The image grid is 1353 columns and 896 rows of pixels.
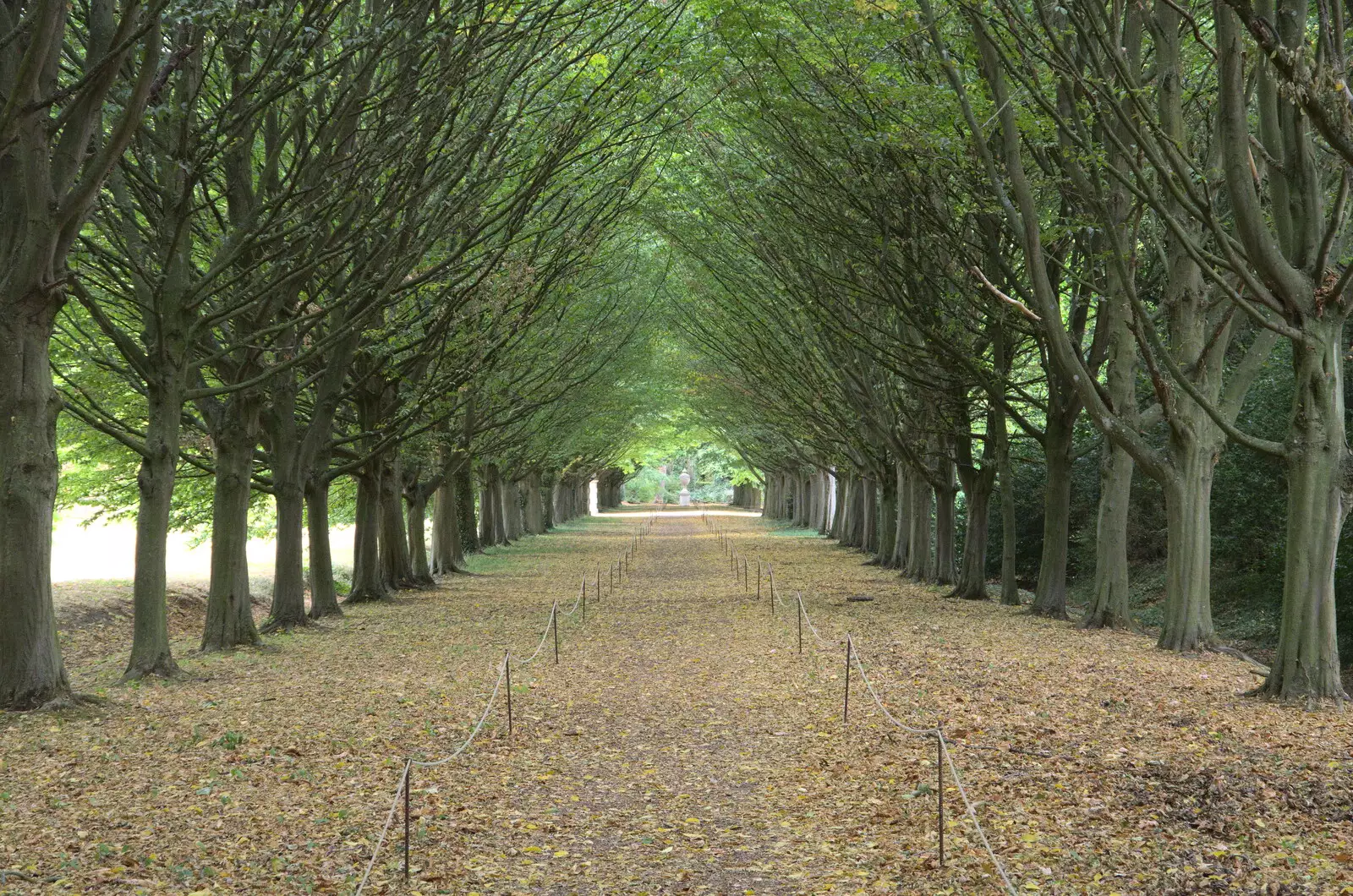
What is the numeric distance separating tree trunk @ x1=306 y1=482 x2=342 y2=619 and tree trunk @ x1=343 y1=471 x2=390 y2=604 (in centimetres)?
315

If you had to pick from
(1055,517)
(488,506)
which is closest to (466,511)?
(488,506)

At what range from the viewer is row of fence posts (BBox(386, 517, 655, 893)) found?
6934 mm

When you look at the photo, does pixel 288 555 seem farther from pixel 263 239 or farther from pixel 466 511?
pixel 466 511

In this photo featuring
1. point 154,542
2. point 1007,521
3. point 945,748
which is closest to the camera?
point 945,748

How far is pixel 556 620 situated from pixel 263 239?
7.60 metres

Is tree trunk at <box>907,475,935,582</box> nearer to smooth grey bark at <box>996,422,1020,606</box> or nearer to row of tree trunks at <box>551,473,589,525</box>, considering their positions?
smooth grey bark at <box>996,422,1020,606</box>

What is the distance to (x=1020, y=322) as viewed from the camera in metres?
18.2

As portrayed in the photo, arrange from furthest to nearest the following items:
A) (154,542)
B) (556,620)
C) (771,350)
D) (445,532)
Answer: (445,532)
(771,350)
(556,620)
(154,542)

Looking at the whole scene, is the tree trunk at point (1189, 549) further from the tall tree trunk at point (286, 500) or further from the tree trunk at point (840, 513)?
the tree trunk at point (840, 513)

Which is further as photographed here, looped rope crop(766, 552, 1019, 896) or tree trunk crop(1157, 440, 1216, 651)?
tree trunk crop(1157, 440, 1216, 651)

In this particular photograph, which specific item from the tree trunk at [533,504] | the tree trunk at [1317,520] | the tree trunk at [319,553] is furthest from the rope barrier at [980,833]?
the tree trunk at [533,504]

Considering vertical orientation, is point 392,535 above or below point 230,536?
below

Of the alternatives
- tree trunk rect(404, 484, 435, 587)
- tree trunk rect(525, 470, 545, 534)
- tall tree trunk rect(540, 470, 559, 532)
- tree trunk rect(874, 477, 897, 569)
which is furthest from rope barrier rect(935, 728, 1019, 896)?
tall tree trunk rect(540, 470, 559, 532)

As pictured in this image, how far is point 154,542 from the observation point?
13.3 m
